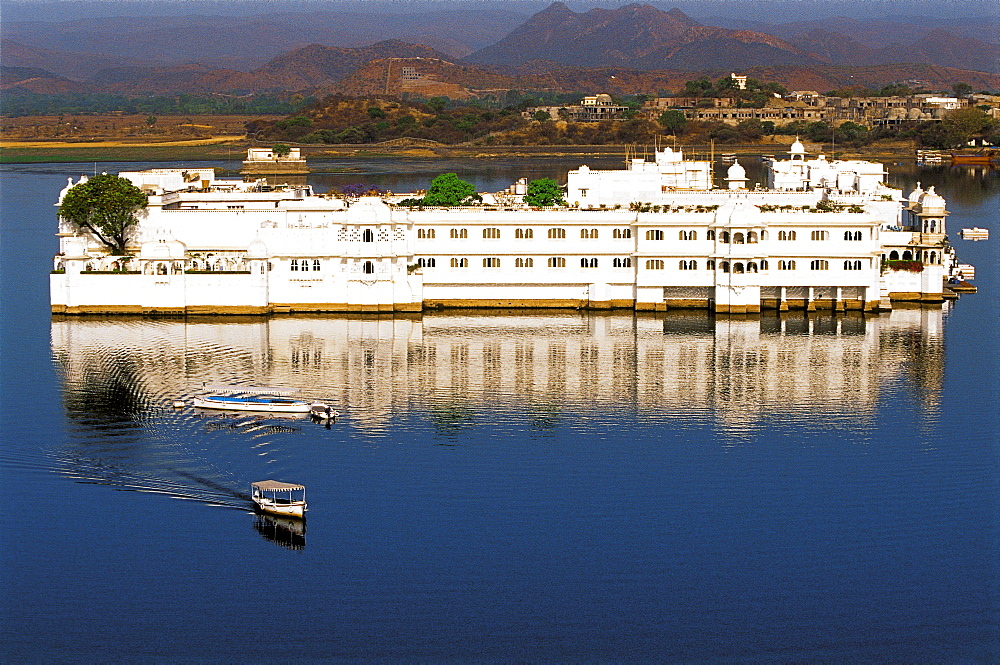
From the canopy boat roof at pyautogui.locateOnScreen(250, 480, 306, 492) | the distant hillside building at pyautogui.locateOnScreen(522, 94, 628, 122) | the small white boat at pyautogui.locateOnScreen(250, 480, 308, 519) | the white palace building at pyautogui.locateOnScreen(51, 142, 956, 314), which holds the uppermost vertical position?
the distant hillside building at pyautogui.locateOnScreen(522, 94, 628, 122)

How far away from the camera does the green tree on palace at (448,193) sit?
59.7 meters

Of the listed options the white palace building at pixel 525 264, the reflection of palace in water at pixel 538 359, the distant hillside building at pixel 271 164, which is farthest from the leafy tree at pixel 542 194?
the distant hillside building at pixel 271 164

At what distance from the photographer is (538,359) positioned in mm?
39906

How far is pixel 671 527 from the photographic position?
1053 inches

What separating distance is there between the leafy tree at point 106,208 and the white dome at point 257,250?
5728 mm

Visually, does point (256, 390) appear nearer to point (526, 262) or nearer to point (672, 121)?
point (526, 262)

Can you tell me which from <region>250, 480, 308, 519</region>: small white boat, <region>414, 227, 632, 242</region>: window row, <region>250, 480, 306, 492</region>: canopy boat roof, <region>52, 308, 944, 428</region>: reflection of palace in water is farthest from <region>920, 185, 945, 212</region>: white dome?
<region>250, 480, 306, 492</region>: canopy boat roof

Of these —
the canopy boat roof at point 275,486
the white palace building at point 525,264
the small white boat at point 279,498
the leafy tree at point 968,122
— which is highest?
the leafy tree at point 968,122

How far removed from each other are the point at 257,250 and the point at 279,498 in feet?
61.6

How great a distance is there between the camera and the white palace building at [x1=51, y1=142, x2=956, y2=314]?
45.6 metres

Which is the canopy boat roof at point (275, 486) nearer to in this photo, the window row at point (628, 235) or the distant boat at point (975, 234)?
the window row at point (628, 235)

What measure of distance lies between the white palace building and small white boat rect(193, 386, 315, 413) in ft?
35.8

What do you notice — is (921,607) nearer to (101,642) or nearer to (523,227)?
(101,642)

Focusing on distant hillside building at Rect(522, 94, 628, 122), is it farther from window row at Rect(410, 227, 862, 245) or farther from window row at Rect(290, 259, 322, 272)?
window row at Rect(290, 259, 322, 272)
